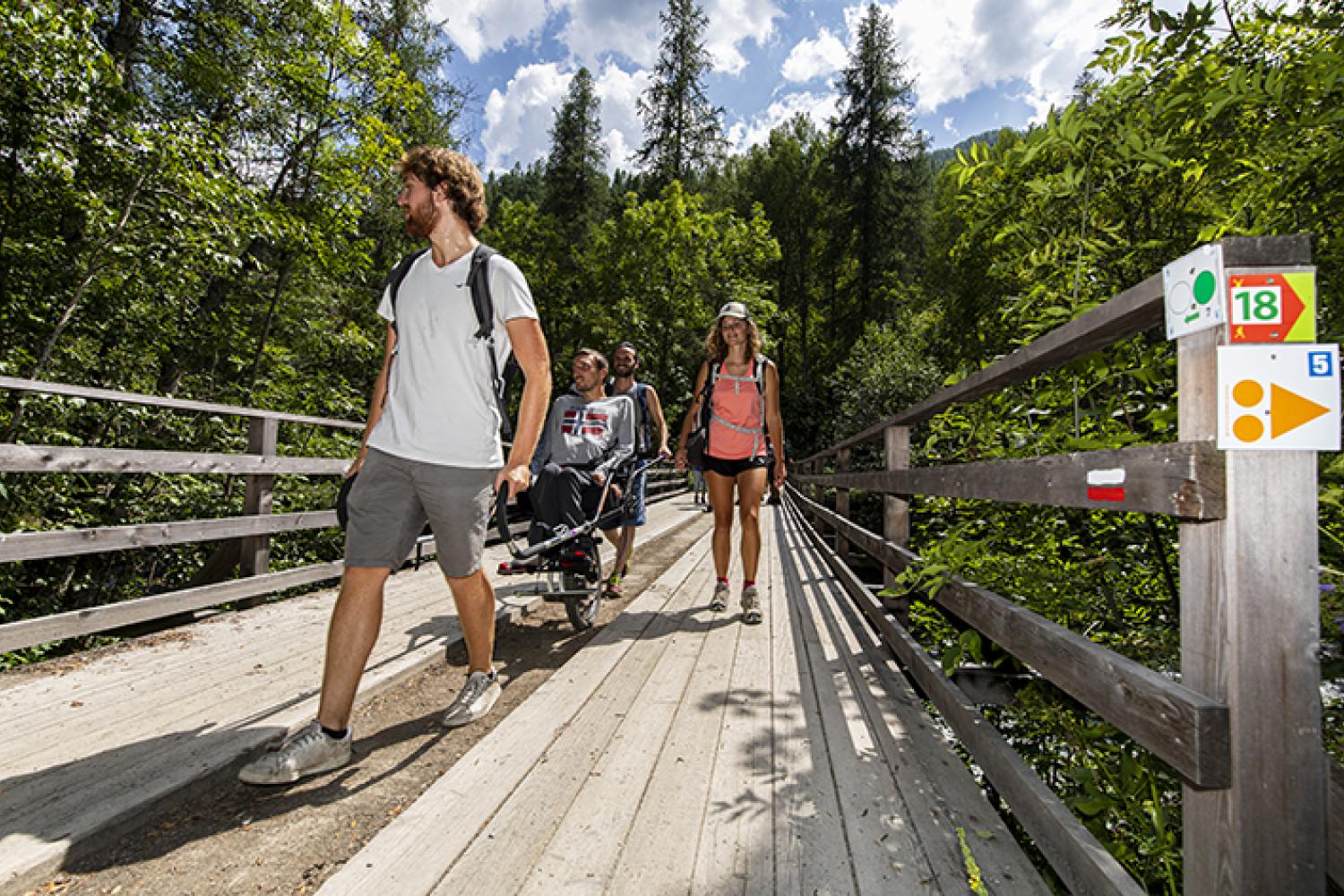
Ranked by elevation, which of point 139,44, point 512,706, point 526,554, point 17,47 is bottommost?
point 512,706

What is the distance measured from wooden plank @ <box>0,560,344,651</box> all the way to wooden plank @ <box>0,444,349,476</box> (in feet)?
1.97

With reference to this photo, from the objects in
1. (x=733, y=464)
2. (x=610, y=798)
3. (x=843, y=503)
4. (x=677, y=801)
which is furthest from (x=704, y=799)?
(x=843, y=503)

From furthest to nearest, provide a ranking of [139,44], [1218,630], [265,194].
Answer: [265,194]
[139,44]
[1218,630]

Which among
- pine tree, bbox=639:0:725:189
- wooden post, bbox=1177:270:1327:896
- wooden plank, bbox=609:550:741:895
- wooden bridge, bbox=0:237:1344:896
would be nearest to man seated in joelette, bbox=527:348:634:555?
wooden bridge, bbox=0:237:1344:896

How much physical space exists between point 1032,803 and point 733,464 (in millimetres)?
2587

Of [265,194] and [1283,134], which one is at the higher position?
[265,194]

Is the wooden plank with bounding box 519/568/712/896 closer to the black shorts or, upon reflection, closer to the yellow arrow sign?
the black shorts

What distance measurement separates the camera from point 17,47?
503 centimetres

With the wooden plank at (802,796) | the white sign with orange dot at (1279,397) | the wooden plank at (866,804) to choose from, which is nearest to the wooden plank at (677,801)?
the wooden plank at (802,796)

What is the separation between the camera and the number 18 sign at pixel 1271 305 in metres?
0.88

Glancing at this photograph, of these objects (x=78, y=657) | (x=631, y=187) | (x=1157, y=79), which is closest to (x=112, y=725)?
(x=78, y=657)

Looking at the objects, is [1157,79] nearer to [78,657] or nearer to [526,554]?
[526,554]

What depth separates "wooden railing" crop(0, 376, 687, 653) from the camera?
2506mm

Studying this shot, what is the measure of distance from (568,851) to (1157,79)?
260 centimetres
